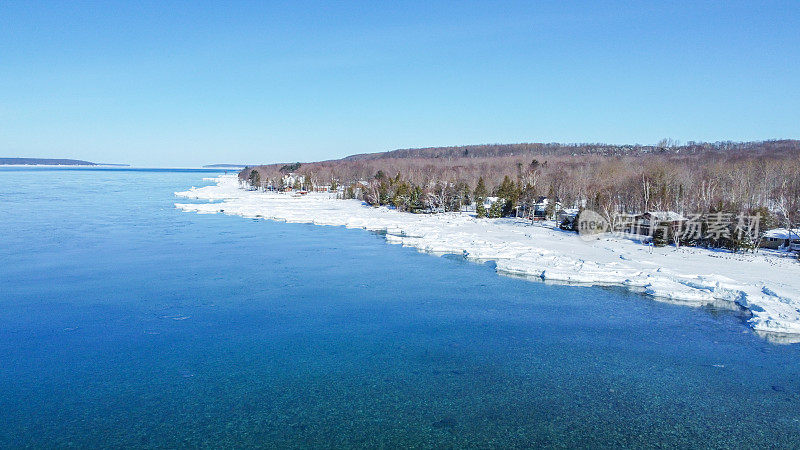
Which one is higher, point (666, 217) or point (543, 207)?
point (666, 217)

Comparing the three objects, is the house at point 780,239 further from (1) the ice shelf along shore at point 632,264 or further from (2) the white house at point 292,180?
(2) the white house at point 292,180

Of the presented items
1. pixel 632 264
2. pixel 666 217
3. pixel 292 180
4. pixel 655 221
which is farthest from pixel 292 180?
pixel 632 264

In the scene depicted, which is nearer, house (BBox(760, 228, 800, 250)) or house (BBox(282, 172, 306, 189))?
house (BBox(760, 228, 800, 250))

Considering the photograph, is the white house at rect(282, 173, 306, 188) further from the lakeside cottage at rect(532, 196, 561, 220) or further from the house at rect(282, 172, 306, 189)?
the lakeside cottage at rect(532, 196, 561, 220)

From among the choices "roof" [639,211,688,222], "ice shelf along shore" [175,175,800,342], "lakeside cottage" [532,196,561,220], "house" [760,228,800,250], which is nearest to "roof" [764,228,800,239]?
"house" [760,228,800,250]

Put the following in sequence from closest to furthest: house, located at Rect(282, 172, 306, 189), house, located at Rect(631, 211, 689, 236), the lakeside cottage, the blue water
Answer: the blue water, house, located at Rect(631, 211, 689, 236), the lakeside cottage, house, located at Rect(282, 172, 306, 189)

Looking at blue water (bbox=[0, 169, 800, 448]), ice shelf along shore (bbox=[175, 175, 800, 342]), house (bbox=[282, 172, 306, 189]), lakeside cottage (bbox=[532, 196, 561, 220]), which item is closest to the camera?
blue water (bbox=[0, 169, 800, 448])

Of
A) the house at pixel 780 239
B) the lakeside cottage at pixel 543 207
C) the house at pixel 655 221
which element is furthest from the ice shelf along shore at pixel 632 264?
the lakeside cottage at pixel 543 207

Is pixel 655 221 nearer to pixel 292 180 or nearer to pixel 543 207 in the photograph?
pixel 543 207
